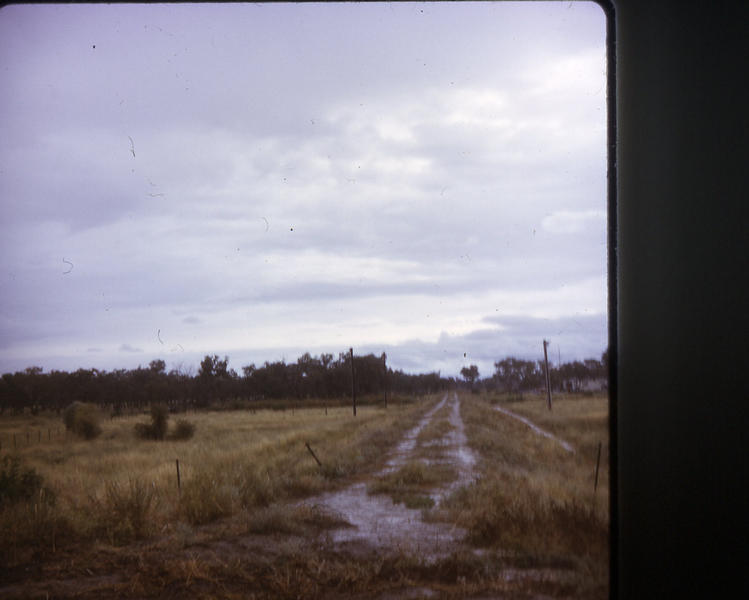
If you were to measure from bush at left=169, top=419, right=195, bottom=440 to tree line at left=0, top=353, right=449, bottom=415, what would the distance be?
11197 millimetres

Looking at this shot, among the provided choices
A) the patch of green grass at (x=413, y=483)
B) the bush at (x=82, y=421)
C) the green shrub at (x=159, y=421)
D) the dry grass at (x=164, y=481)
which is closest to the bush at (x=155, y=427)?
the green shrub at (x=159, y=421)

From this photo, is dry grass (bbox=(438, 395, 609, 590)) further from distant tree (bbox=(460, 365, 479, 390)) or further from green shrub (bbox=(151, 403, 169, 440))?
distant tree (bbox=(460, 365, 479, 390))

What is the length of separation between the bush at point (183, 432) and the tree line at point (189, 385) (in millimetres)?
11197

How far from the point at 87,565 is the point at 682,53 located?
612 cm

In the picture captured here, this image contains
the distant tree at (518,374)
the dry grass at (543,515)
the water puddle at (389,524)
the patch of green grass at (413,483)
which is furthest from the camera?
the distant tree at (518,374)

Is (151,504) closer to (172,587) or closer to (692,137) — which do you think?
(172,587)

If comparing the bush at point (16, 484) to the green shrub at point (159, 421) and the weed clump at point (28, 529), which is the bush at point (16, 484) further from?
the green shrub at point (159, 421)

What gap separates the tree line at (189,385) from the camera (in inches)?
1319

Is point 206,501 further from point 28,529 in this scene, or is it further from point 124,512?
point 28,529

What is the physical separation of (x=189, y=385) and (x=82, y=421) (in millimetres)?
24689

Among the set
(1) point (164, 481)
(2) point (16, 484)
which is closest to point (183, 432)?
(1) point (164, 481)

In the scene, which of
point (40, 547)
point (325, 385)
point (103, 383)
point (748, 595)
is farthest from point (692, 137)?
point (325, 385)

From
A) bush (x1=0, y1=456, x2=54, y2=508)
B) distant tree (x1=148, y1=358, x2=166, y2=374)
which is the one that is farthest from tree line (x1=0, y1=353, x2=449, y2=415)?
bush (x1=0, y1=456, x2=54, y2=508)

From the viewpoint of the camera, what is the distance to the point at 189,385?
47281 millimetres
